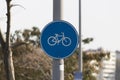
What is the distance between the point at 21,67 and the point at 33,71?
1031 mm

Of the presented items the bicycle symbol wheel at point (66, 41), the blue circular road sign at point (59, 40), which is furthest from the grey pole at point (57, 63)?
the bicycle symbol wheel at point (66, 41)

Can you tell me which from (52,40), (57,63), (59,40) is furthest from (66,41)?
(57,63)

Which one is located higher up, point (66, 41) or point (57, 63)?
point (66, 41)

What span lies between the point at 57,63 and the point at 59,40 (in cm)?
46

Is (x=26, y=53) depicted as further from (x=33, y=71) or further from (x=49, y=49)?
(x=49, y=49)

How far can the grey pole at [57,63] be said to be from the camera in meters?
11.3

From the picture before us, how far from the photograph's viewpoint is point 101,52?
152 ft

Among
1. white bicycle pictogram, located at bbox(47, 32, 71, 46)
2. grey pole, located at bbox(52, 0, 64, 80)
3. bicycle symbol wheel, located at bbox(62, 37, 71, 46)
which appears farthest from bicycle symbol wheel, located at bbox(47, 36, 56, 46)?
grey pole, located at bbox(52, 0, 64, 80)

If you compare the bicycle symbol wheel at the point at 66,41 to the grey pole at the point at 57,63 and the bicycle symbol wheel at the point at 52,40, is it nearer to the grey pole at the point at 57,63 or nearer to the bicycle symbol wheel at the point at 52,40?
the bicycle symbol wheel at the point at 52,40

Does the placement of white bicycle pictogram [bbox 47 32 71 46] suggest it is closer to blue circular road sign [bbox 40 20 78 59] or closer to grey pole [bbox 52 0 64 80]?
blue circular road sign [bbox 40 20 78 59]

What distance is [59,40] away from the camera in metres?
11.5

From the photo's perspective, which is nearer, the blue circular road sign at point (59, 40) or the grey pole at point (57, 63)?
the grey pole at point (57, 63)

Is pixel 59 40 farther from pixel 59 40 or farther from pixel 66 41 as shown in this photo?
pixel 66 41

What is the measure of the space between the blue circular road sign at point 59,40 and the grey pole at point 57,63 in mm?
100
